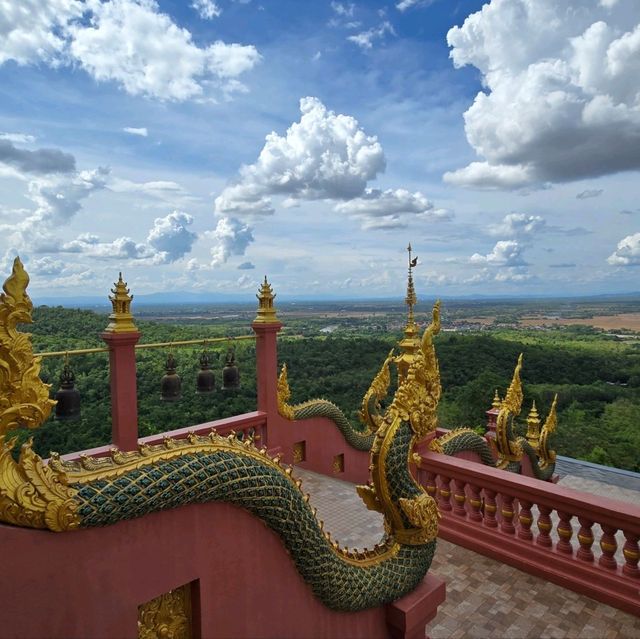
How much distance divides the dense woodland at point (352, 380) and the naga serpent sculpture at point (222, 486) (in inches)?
159

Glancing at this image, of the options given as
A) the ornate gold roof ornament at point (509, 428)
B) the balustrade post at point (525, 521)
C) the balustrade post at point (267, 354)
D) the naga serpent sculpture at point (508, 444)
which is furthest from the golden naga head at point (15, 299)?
the ornate gold roof ornament at point (509, 428)

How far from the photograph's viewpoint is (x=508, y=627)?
12.2 feet

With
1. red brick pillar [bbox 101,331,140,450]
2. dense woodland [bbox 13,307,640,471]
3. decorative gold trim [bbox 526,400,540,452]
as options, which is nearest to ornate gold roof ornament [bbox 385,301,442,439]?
red brick pillar [bbox 101,331,140,450]

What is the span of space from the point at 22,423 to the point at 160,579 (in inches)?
37.1

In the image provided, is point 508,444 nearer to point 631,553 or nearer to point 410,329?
point 410,329

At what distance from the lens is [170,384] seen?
6.20 meters

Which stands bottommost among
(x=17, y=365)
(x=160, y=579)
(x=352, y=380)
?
(x=352, y=380)

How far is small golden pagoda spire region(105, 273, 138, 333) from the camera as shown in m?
5.52

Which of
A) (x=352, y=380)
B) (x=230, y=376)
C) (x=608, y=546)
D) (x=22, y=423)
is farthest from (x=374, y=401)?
(x=352, y=380)

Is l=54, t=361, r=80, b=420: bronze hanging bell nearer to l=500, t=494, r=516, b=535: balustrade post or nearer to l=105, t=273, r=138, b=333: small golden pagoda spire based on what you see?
l=105, t=273, r=138, b=333: small golden pagoda spire

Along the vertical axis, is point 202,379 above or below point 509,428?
above

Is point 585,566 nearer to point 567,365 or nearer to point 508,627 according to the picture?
point 508,627

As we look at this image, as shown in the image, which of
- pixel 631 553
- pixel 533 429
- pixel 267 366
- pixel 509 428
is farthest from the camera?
pixel 533 429

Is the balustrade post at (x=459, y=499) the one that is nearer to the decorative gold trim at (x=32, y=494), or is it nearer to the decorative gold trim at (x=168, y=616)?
the decorative gold trim at (x=168, y=616)
